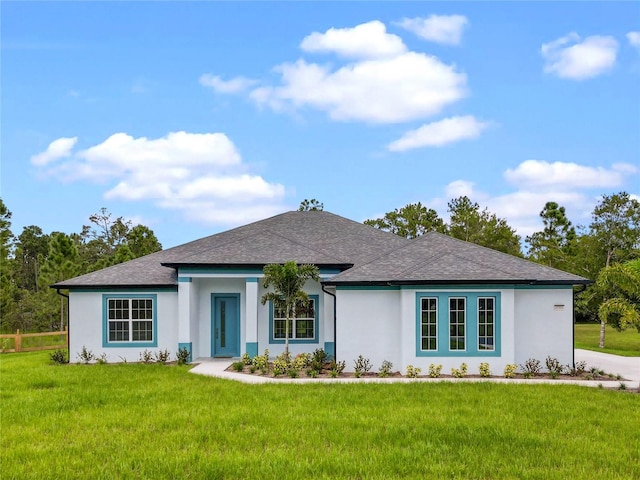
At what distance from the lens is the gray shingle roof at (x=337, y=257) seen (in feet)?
51.3

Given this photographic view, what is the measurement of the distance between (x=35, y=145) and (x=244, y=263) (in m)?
9.80

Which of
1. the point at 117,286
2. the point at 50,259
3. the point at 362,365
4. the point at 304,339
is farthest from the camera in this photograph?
the point at 50,259

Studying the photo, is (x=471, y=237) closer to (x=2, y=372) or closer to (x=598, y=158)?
(x=598, y=158)

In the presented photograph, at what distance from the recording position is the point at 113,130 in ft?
72.5

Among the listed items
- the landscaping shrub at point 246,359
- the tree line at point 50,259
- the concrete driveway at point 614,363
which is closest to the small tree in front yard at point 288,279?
the landscaping shrub at point 246,359

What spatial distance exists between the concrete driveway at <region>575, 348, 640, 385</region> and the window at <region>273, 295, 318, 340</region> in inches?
371

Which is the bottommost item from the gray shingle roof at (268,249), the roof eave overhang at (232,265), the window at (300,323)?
the window at (300,323)

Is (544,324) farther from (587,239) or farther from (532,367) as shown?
(587,239)

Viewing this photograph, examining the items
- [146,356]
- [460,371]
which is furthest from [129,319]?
[460,371]

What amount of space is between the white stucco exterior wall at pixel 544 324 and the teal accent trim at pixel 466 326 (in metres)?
1.00

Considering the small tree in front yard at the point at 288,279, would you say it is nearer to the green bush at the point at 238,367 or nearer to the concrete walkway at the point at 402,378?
the green bush at the point at 238,367

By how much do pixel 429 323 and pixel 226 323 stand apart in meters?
7.84

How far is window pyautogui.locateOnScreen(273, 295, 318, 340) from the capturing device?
18.8 metres

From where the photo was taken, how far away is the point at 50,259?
27.6m
